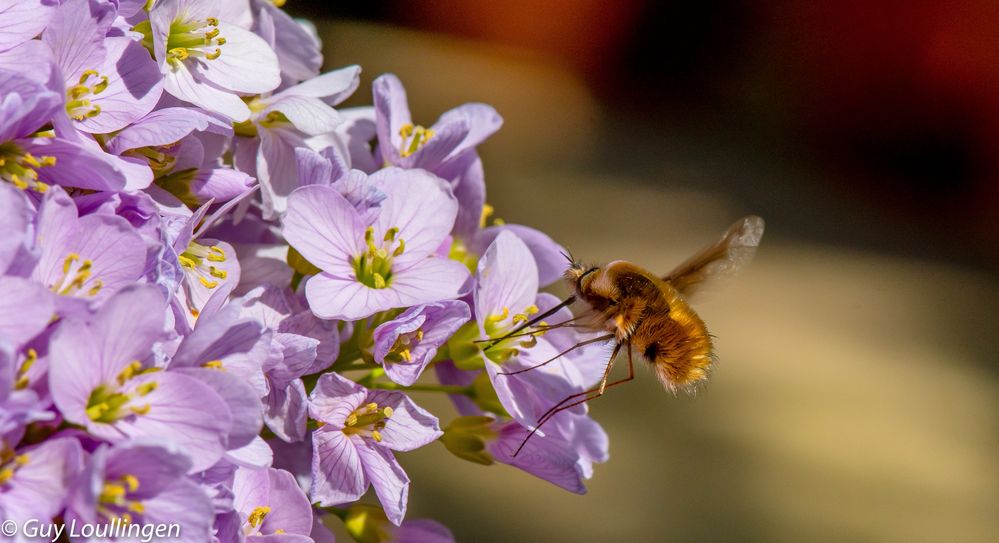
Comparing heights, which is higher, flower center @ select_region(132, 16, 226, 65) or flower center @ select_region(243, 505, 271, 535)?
flower center @ select_region(132, 16, 226, 65)

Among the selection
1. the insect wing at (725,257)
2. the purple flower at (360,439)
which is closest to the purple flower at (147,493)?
the purple flower at (360,439)

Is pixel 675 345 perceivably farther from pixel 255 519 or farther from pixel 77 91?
pixel 77 91

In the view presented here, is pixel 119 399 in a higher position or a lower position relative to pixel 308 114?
lower

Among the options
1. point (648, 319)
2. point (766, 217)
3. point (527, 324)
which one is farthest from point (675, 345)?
point (766, 217)

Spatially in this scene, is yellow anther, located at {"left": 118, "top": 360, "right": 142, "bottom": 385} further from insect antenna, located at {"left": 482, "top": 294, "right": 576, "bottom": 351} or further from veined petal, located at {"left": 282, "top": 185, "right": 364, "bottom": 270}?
insect antenna, located at {"left": 482, "top": 294, "right": 576, "bottom": 351}

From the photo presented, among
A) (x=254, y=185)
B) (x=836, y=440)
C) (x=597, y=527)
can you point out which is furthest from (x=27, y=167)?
(x=836, y=440)

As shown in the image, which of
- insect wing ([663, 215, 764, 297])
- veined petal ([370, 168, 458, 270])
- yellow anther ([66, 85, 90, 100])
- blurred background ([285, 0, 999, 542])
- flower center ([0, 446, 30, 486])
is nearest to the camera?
flower center ([0, 446, 30, 486])

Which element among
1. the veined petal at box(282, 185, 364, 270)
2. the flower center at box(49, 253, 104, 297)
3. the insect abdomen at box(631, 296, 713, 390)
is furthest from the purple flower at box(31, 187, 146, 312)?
the insect abdomen at box(631, 296, 713, 390)
